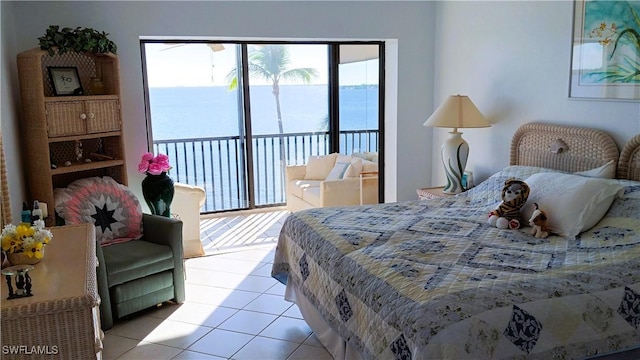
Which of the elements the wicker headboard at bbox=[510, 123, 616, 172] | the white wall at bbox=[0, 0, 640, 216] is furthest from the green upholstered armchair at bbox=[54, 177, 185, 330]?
the wicker headboard at bbox=[510, 123, 616, 172]

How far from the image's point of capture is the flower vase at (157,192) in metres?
3.88

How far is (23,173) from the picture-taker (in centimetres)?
349

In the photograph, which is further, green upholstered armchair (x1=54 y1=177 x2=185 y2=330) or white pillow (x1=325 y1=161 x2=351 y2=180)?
white pillow (x1=325 y1=161 x2=351 y2=180)

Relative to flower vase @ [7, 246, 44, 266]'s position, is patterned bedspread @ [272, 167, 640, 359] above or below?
below

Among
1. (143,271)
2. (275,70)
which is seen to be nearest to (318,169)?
(275,70)

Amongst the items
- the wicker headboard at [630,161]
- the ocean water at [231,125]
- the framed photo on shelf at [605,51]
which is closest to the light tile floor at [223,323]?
the ocean water at [231,125]

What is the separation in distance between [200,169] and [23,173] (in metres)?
2.92

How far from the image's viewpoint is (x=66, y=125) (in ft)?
11.4

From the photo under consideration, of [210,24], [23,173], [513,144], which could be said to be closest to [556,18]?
[513,144]

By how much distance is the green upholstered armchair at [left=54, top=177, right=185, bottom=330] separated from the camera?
3.27 m

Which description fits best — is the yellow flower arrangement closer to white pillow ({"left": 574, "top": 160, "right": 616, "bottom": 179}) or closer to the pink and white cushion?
the pink and white cushion

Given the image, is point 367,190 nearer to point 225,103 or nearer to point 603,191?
point 225,103

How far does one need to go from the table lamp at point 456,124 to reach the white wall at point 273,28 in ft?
2.53

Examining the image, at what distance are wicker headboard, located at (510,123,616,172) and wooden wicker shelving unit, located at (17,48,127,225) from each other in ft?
9.65
